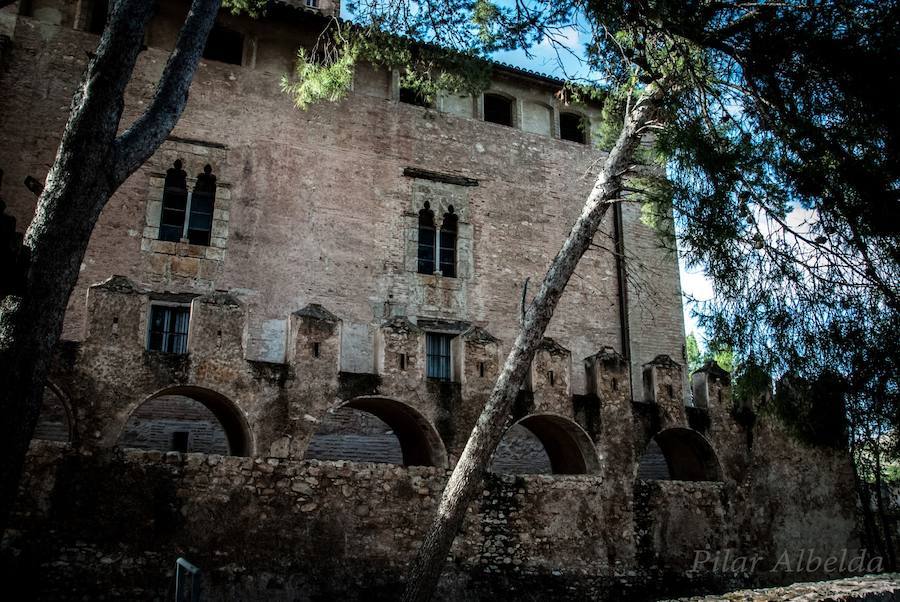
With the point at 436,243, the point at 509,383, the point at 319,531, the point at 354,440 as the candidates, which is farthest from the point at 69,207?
the point at 436,243

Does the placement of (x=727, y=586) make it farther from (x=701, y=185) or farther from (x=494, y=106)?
(x=494, y=106)

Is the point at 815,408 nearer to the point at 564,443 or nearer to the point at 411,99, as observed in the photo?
the point at 564,443

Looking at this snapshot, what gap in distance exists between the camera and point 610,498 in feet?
31.2

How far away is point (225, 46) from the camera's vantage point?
48.4 feet

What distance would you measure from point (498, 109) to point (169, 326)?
8565 millimetres

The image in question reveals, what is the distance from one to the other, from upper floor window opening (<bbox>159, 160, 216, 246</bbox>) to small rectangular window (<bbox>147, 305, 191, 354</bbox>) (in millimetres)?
1273

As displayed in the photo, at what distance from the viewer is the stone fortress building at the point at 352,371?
7641 mm

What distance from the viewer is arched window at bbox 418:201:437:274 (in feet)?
48.8

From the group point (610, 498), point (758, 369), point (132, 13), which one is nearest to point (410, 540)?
point (610, 498)

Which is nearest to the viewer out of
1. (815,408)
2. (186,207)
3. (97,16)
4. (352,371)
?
(815,408)

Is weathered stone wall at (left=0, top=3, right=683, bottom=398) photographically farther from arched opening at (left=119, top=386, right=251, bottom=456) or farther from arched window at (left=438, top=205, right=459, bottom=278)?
arched opening at (left=119, top=386, right=251, bottom=456)

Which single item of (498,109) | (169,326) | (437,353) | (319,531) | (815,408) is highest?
(498,109)

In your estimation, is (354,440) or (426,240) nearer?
(354,440)

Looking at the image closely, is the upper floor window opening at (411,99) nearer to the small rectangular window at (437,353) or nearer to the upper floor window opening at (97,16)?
the small rectangular window at (437,353)
